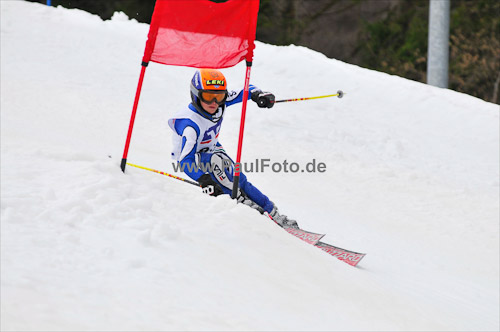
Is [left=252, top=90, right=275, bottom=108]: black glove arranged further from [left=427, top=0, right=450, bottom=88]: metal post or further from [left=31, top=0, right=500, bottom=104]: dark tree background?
[left=31, top=0, right=500, bottom=104]: dark tree background

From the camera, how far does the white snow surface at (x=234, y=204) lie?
295cm

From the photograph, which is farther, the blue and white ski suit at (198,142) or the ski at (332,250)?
the blue and white ski suit at (198,142)

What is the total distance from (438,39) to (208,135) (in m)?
9.41

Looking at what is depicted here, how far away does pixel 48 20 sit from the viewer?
1297cm

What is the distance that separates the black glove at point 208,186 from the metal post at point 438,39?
9.86 meters

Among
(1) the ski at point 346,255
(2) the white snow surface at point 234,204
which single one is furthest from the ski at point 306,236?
(2) the white snow surface at point 234,204

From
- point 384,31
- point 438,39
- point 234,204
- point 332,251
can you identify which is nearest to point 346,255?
point 332,251

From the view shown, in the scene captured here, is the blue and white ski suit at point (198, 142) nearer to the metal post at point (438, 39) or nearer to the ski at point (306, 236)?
the ski at point (306, 236)

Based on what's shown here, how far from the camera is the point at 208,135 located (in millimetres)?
5461

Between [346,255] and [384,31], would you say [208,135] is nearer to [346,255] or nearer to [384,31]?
[346,255]

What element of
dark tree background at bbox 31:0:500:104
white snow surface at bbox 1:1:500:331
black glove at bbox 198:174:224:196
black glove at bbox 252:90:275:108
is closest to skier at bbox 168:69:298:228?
black glove at bbox 252:90:275:108

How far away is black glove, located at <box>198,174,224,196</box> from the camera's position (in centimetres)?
468

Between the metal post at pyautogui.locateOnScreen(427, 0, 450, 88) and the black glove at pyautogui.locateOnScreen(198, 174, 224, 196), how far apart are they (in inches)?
388

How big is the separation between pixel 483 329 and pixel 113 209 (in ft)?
9.11
